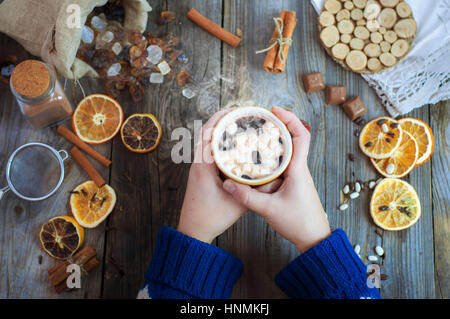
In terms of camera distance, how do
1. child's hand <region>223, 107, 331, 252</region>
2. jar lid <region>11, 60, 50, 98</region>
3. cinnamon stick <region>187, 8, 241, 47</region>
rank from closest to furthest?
child's hand <region>223, 107, 331, 252</region> < jar lid <region>11, 60, 50, 98</region> < cinnamon stick <region>187, 8, 241, 47</region>

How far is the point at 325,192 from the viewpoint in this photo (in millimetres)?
1348

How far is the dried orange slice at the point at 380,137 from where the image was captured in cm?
130

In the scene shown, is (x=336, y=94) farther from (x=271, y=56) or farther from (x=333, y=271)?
(x=333, y=271)

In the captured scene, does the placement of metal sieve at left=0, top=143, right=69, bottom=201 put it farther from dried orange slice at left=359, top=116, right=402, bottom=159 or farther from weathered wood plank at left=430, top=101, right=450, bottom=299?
weathered wood plank at left=430, top=101, right=450, bottom=299

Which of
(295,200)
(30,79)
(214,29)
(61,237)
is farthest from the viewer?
(214,29)

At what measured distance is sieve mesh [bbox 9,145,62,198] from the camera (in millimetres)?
1328

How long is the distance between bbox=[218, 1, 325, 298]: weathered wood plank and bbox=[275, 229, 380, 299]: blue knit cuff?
0.23 meters

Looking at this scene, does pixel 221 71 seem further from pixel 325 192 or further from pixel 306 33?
pixel 325 192

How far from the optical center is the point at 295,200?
1.02 meters

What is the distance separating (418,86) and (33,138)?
1377mm

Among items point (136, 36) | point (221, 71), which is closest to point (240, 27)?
point (221, 71)

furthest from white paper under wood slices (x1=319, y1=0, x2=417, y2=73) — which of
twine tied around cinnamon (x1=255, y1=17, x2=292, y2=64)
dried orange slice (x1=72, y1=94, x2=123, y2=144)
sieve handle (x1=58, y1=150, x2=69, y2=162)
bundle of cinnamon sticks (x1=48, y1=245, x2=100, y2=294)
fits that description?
bundle of cinnamon sticks (x1=48, y1=245, x2=100, y2=294)

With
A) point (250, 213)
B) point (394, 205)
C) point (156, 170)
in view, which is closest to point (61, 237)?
point (156, 170)

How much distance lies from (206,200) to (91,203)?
49cm
